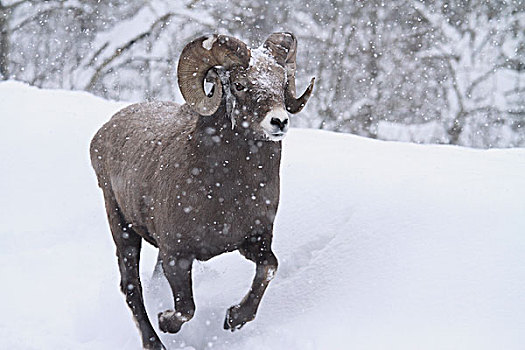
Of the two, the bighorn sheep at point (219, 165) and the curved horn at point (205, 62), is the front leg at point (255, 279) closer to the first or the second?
the bighorn sheep at point (219, 165)

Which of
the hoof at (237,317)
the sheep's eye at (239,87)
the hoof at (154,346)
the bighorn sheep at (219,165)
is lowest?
the hoof at (154,346)

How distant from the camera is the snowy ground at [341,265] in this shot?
4176 millimetres

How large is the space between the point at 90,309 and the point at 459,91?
12341 millimetres

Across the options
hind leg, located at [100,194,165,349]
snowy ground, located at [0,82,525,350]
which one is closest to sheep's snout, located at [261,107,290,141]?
snowy ground, located at [0,82,525,350]

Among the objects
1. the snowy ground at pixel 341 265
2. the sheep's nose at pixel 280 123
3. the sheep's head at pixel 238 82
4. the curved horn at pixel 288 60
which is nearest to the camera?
the sheep's nose at pixel 280 123

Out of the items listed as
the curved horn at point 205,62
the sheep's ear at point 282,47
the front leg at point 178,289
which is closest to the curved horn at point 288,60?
the sheep's ear at point 282,47

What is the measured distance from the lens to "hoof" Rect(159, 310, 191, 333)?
3910 millimetres

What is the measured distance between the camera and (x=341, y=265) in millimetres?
4684

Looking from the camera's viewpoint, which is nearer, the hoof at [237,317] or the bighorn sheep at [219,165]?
the bighorn sheep at [219,165]

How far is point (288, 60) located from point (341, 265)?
1.52 m

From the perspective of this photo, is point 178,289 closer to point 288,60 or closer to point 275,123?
point 275,123

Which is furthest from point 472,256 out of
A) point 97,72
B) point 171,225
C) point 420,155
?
point 97,72

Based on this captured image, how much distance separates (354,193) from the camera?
5160 mm

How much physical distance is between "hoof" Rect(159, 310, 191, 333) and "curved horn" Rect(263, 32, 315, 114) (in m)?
1.32
